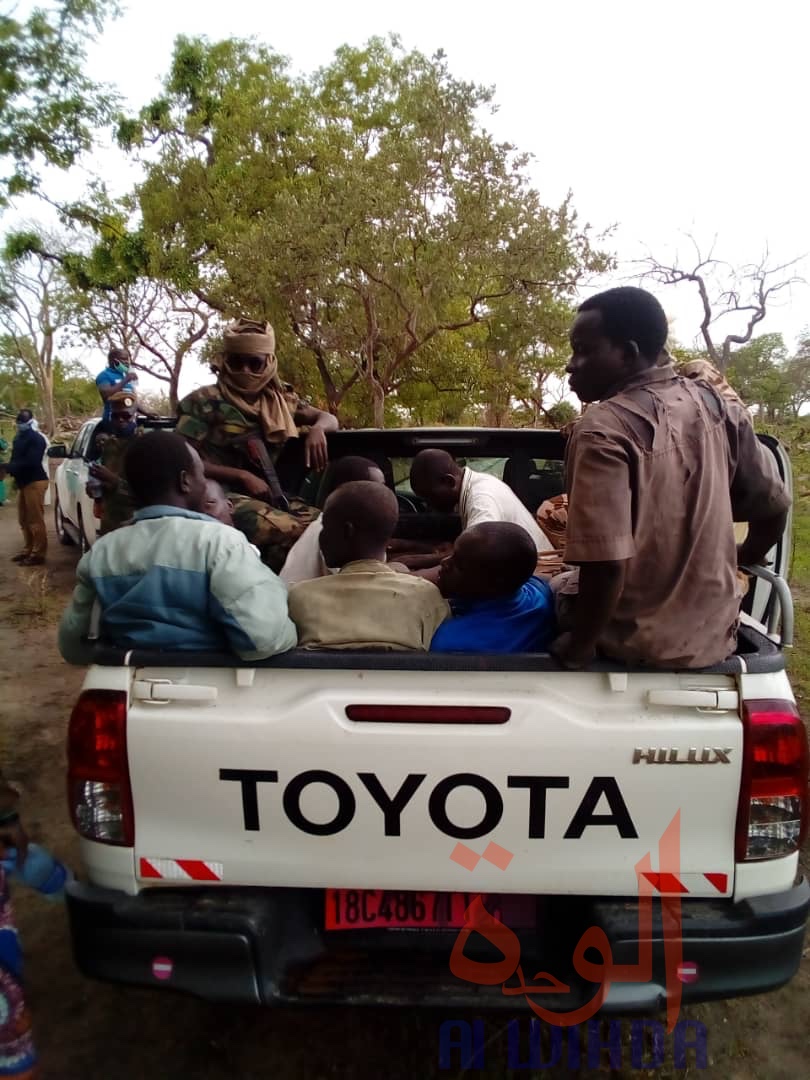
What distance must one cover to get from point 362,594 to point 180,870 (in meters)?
0.79

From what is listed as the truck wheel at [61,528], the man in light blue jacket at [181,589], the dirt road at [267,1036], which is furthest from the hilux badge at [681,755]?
the truck wheel at [61,528]

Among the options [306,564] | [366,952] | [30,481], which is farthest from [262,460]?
[30,481]

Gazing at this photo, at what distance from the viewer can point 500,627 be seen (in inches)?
84.1

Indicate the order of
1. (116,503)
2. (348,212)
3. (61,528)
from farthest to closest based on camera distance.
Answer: (348,212) → (61,528) → (116,503)

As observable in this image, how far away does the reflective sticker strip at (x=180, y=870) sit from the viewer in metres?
1.91

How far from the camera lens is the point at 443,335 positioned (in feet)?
55.8

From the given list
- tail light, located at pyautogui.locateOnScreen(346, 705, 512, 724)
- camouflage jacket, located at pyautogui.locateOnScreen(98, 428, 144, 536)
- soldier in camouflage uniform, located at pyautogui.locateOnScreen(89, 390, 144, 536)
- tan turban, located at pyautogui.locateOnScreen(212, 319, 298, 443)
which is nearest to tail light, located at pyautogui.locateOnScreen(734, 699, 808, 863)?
tail light, located at pyautogui.locateOnScreen(346, 705, 512, 724)

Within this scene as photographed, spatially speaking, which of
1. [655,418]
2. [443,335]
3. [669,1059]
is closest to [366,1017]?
[669,1059]

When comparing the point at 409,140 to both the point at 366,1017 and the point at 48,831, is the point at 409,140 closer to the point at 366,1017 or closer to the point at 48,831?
the point at 48,831

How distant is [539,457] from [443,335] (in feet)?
44.3

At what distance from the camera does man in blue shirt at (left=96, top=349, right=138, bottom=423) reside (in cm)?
658

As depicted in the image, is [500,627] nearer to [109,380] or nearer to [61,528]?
[109,380]

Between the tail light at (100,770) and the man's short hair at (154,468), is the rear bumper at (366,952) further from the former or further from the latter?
the man's short hair at (154,468)

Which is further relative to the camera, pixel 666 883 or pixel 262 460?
pixel 262 460
